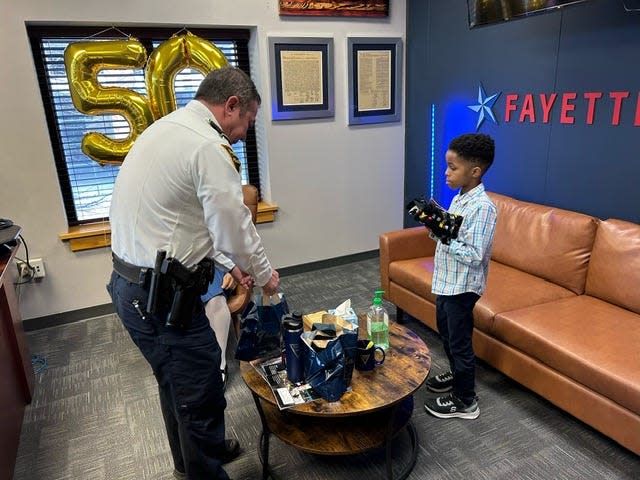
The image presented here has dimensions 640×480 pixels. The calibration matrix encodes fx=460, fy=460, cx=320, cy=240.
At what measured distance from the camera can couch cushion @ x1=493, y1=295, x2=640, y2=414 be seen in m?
1.70

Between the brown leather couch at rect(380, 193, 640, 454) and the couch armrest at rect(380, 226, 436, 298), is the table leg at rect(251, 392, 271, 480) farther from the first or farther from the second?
the couch armrest at rect(380, 226, 436, 298)

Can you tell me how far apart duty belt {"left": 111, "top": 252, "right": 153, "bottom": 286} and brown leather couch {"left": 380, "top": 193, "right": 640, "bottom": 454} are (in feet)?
5.24

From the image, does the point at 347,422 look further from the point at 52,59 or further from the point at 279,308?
the point at 52,59

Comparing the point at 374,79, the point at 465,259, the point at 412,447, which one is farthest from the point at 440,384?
the point at 374,79

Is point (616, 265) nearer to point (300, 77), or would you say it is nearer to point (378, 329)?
point (378, 329)

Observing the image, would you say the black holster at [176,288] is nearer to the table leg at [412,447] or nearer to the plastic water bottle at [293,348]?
the plastic water bottle at [293,348]

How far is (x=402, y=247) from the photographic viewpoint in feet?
9.67

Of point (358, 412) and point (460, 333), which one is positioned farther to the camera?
point (460, 333)

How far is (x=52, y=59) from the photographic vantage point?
3.01 metres

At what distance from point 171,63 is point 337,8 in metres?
1.34

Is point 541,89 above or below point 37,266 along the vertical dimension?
above

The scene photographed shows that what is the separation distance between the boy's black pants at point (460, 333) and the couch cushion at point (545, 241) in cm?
81

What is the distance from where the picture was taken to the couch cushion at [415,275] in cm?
262

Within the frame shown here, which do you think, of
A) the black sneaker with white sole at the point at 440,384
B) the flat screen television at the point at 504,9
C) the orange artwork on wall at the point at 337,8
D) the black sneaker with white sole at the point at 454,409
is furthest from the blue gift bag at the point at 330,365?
the orange artwork on wall at the point at 337,8
